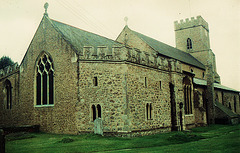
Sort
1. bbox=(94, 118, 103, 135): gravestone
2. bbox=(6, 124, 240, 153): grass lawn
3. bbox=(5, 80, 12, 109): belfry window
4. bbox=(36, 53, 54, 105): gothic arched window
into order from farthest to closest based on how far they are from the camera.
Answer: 1. bbox=(5, 80, 12, 109): belfry window
2. bbox=(36, 53, 54, 105): gothic arched window
3. bbox=(94, 118, 103, 135): gravestone
4. bbox=(6, 124, 240, 153): grass lawn

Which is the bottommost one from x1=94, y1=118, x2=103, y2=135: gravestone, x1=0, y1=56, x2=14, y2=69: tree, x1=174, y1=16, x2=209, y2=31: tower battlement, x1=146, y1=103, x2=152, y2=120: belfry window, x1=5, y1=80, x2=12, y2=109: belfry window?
x1=94, y1=118, x2=103, y2=135: gravestone

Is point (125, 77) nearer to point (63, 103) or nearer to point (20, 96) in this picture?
point (63, 103)

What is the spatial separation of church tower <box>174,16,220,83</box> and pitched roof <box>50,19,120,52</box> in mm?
26040

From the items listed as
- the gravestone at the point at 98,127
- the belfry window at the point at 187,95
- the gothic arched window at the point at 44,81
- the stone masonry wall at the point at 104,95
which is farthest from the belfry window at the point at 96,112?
the belfry window at the point at 187,95

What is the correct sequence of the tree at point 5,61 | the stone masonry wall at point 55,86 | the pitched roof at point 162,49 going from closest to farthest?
the stone masonry wall at point 55,86 < the pitched roof at point 162,49 < the tree at point 5,61

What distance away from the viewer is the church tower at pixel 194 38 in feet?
151

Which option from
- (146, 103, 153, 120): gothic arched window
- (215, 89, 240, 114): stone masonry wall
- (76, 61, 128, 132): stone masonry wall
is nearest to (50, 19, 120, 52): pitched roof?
(76, 61, 128, 132): stone masonry wall

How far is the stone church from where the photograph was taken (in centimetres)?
1844

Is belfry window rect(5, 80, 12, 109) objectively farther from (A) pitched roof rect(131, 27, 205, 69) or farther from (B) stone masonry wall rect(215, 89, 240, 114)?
(B) stone masonry wall rect(215, 89, 240, 114)

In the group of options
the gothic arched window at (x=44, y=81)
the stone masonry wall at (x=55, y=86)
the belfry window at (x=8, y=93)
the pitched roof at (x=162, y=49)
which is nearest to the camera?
the stone masonry wall at (x=55, y=86)

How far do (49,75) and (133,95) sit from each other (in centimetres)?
751

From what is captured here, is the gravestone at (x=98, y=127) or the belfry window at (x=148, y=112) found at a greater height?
the belfry window at (x=148, y=112)

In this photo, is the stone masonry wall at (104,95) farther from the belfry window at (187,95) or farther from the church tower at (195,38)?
the church tower at (195,38)

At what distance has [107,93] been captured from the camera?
60.8ft
